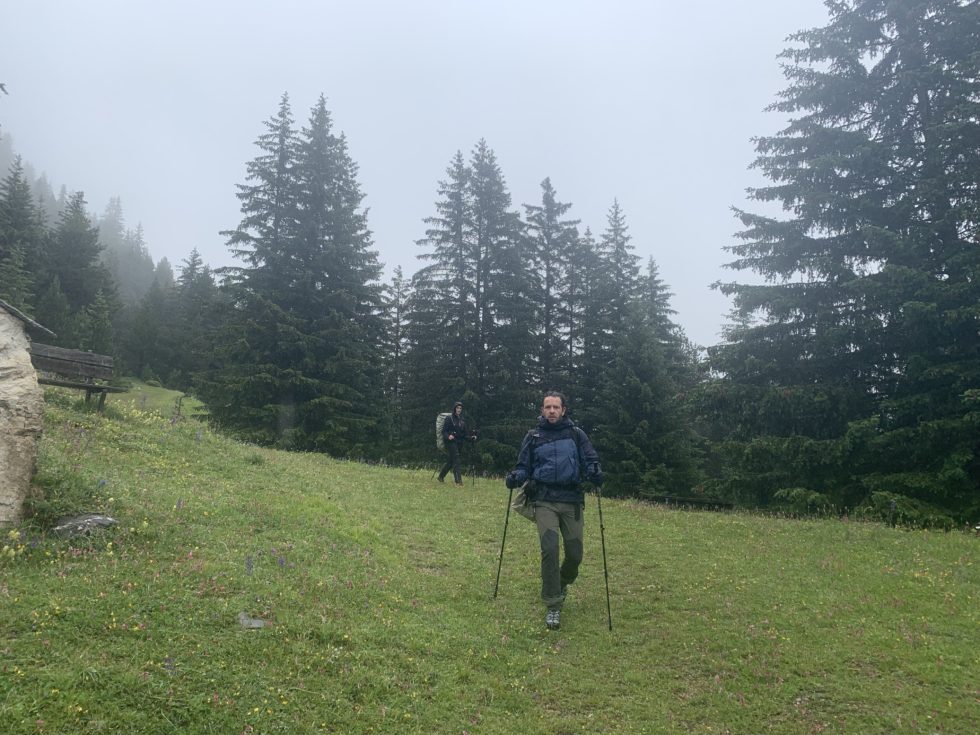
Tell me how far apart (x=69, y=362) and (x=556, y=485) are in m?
11.7

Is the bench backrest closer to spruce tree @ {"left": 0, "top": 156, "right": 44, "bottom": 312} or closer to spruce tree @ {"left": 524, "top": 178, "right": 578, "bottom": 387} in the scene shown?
spruce tree @ {"left": 524, "top": 178, "right": 578, "bottom": 387}

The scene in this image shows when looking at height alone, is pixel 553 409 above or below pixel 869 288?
below

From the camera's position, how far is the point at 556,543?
24.6 ft

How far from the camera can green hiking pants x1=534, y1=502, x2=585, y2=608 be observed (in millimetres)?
7391

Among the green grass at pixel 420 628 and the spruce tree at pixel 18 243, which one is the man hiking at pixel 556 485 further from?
the spruce tree at pixel 18 243

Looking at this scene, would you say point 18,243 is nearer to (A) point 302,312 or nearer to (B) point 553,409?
(A) point 302,312

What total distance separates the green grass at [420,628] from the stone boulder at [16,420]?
1.05ft

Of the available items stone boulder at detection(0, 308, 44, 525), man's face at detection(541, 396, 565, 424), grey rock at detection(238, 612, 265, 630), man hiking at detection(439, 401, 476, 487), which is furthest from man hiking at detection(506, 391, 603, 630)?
man hiking at detection(439, 401, 476, 487)

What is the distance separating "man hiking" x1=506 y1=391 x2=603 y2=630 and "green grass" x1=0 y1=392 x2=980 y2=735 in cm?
55

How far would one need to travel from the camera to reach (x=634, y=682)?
5977 millimetres

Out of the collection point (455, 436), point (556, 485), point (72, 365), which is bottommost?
point (556, 485)

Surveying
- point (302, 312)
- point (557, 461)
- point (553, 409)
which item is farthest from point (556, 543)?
point (302, 312)

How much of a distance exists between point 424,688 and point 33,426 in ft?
19.8

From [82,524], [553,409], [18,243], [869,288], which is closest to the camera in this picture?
[82,524]
